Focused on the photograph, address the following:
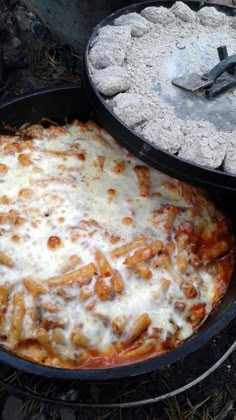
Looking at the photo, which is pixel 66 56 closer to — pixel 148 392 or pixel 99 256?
pixel 99 256

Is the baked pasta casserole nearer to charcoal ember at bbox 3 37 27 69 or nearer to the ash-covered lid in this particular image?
the ash-covered lid

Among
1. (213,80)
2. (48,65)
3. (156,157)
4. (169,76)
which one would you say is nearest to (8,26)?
(48,65)

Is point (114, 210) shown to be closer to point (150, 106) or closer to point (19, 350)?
point (150, 106)

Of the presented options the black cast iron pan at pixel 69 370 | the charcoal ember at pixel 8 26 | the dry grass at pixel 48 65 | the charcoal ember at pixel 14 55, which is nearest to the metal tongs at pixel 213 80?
the black cast iron pan at pixel 69 370

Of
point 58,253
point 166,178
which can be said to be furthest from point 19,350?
point 166,178

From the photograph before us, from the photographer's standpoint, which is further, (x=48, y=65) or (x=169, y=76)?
(x=48, y=65)

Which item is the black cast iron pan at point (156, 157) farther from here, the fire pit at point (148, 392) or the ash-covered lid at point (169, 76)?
the fire pit at point (148, 392)

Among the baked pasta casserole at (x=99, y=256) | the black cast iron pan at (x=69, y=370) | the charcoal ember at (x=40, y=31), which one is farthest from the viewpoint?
the charcoal ember at (x=40, y=31)
